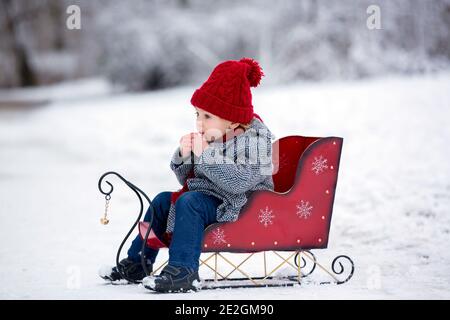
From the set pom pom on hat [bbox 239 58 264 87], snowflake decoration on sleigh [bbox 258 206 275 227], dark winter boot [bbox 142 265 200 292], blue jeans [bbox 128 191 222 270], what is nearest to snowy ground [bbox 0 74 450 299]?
dark winter boot [bbox 142 265 200 292]

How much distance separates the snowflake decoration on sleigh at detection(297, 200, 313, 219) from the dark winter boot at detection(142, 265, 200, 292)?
0.57m

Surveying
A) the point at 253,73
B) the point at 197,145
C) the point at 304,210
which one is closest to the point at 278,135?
the point at 253,73

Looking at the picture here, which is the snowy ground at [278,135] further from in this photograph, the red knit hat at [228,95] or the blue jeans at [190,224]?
the red knit hat at [228,95]

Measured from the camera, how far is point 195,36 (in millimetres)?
16359

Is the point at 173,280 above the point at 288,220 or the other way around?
the other way around

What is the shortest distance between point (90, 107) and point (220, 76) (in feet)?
42.0

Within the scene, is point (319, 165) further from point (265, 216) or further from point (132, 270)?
point (132, 270)

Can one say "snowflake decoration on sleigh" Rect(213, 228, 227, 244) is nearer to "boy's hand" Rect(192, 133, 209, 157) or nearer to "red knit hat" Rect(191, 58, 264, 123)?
"boy's hand" Rect(192, 133, 209, 157)

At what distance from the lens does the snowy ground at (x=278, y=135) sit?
3521mm

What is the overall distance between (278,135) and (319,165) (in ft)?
19.9

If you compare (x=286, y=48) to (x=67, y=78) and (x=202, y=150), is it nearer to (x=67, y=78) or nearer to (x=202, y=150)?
(x=202, y=150)

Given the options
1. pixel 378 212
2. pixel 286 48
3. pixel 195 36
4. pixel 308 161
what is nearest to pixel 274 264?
pixel 308 161

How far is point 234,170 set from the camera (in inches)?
118

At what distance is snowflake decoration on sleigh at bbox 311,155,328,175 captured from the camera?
10.4 feet
